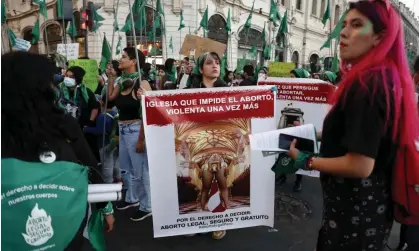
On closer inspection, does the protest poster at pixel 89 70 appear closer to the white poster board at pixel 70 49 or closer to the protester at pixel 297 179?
the white poster board at pixel 70 49

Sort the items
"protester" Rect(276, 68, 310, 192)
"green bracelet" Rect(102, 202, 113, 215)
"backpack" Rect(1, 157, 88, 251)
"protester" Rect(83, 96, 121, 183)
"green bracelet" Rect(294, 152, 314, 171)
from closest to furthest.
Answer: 1. "backpack" Rect(1, 157, 88, 251)
2. "green bracelet" Rect(294, 152, 314, 171)
3. "green bracelet" Rect(102, 202, 113, 215)
4. "protester" Rect(83, 96, 121, 183)
5. "protester" Rect(276, 68, 310, 192)

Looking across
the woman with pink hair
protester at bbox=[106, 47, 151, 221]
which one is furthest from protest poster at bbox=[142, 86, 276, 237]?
the woman with pink hair

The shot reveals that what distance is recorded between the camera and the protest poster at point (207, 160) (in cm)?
301

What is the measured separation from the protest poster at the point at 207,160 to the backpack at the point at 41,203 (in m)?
1.49

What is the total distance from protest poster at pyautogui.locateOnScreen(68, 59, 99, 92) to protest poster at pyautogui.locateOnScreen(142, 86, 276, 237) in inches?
171

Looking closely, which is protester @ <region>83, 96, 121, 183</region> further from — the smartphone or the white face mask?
the smartphone

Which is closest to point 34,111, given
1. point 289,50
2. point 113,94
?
point 113,94

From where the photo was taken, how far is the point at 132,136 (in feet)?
13.1

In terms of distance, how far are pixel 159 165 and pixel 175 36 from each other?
720 inches

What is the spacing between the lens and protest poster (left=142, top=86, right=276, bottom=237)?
3010 millimetres

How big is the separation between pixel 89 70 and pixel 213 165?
183 inches

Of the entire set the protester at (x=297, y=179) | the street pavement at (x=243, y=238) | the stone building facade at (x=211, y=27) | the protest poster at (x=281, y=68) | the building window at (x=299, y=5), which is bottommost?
the street pavement at (x=243, y=238)

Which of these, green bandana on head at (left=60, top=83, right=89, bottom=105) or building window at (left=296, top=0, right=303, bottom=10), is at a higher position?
building window at (left=296, top=0, right=303, bottom=10)

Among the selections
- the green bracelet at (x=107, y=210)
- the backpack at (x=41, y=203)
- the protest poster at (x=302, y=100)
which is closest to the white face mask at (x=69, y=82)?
the protest poster at (x=302, y=100)
